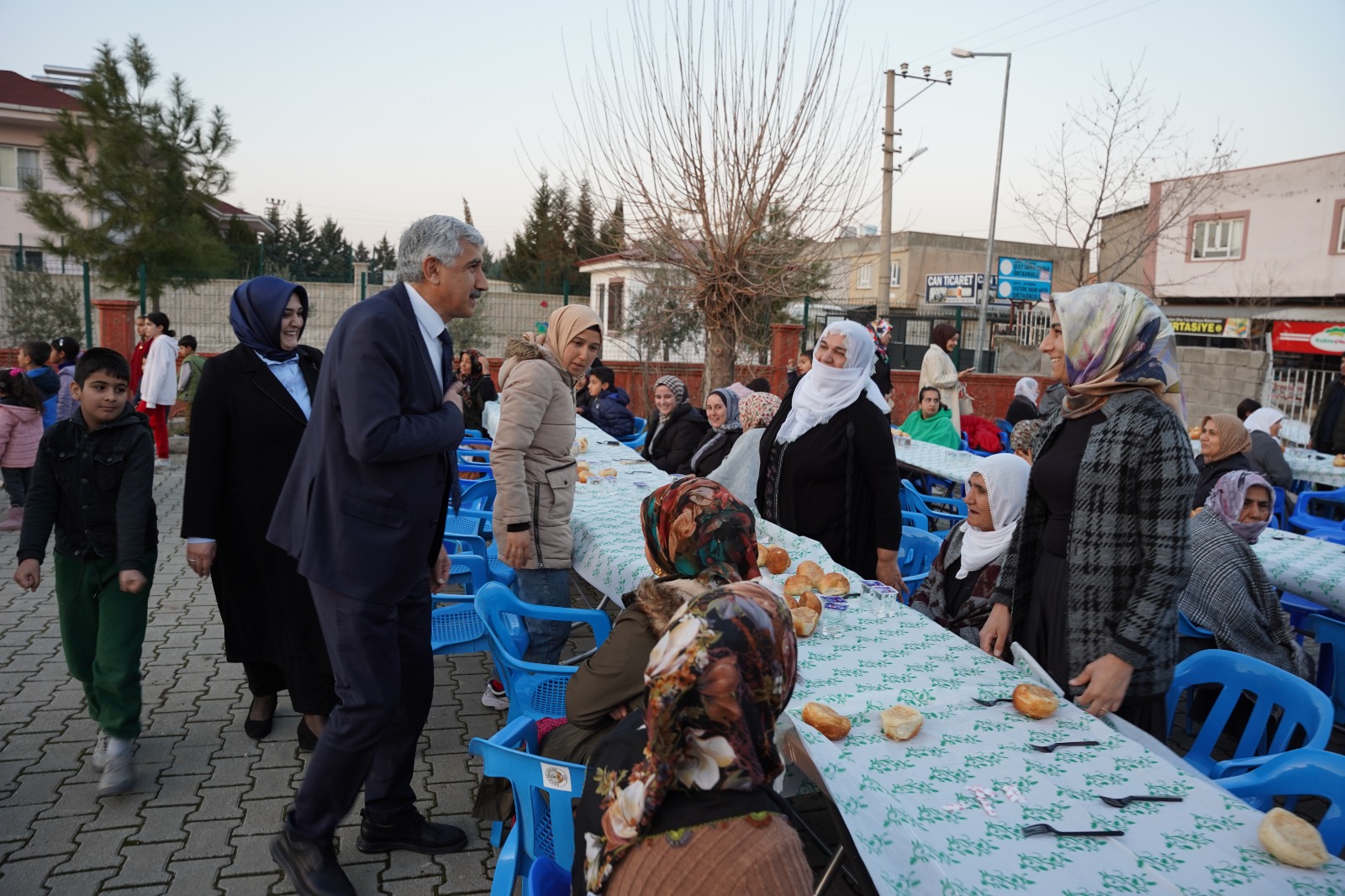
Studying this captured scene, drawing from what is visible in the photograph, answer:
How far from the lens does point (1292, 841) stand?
1543mm

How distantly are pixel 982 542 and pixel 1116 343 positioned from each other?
132cm

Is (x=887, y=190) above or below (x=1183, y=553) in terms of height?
above

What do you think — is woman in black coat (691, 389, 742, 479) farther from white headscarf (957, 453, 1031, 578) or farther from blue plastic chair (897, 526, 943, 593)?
white headscarf (957, 453, 1031, 578)

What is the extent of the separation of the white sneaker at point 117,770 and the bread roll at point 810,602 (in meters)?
2.60

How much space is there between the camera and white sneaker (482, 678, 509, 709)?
4.14 m

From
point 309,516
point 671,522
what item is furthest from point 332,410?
point 671,522

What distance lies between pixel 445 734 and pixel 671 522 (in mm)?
2196

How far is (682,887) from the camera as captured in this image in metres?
1.39

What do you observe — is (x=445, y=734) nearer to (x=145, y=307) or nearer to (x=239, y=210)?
(x=145, y=307)

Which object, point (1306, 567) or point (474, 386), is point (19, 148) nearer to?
point (474, 386)

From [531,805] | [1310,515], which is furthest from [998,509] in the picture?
[1310,515]

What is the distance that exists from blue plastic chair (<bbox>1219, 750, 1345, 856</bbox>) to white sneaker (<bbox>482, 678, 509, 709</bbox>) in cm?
302

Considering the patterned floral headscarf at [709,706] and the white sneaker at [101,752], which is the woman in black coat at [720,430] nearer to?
the white sneaker at [101,752]

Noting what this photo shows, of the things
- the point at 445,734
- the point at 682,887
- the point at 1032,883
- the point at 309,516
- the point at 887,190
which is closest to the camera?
the point at 682,887
